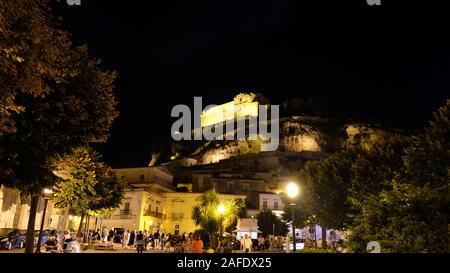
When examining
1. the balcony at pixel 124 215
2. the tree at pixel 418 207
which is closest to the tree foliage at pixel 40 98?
the tree at pixel 418 207

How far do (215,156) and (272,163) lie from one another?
89.6ft

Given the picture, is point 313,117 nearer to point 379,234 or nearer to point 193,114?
point 193,114

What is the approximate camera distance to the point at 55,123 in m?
13.9

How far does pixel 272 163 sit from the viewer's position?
93.3 meters

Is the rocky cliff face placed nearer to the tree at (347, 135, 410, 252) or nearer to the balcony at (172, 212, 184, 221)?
the balcony at (172, 212, 184, 221)

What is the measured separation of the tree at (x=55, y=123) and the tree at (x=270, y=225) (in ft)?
138

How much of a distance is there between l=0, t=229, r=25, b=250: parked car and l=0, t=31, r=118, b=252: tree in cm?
1214

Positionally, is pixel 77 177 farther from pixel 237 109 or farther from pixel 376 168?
pixel 237 109

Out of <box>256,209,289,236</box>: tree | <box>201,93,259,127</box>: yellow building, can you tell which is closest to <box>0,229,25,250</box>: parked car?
<box>256,209,289,236</box>: tree

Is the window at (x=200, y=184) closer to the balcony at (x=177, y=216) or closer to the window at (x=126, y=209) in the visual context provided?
the balcony at (x=177, y=216)

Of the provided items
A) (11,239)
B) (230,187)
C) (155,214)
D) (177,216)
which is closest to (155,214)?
(155,214)

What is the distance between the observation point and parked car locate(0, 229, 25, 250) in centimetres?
2597

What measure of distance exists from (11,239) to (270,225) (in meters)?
36.0

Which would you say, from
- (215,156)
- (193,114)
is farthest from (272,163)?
(193,114)
